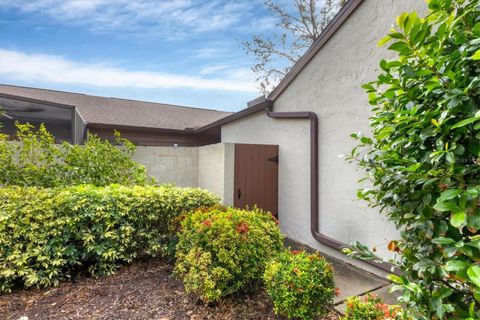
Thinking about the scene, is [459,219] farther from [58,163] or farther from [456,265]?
[58,163]

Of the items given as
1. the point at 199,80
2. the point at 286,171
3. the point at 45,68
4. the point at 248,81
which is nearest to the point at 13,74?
the point at 45,68

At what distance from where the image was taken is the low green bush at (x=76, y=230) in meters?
3.30

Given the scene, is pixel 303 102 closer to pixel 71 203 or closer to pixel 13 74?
pixel 71 203

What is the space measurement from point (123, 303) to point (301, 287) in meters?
2.04

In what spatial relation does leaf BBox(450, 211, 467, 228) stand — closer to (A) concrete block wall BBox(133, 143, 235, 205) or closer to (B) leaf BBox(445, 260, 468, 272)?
(B) leaf BBox(445, 260, 468, 272)

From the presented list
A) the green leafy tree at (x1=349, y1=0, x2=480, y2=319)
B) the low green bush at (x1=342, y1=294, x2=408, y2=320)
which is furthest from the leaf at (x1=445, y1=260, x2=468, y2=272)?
the low green bush at (x1=342, y1=294, x2=408, y2=320)

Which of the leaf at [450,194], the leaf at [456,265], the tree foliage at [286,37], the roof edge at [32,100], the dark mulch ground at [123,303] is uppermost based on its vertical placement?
the tree foliage at [286,37]

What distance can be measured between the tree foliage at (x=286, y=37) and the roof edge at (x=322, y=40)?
8.37 metres

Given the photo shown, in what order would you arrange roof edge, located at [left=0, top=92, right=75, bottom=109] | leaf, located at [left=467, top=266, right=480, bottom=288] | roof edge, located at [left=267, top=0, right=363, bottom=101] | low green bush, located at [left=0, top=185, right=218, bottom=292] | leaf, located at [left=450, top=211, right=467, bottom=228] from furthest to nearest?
roof edge, located at [left=0, top=92, right=75, bottom=109]
roof edge, located at [left=267, top=0, right=363, bottom=101]
low green bush, located at [left=0, top=185, right=218, bottom=292]
leaf, located at [left=450, top=211, right=467, bottom=228]
leaf, located at [left=467, top=266, right=480, bottom=288]

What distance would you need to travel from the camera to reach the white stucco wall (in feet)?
12.6

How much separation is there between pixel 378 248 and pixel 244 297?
A: 2079 mm

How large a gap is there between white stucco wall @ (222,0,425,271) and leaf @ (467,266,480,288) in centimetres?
289

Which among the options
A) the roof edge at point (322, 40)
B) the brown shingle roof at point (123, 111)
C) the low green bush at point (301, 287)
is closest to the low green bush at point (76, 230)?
the low green bush at point (301, 287)

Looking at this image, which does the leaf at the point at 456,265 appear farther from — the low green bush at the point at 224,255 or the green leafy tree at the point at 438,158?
the low green bush at the point at 224,255
